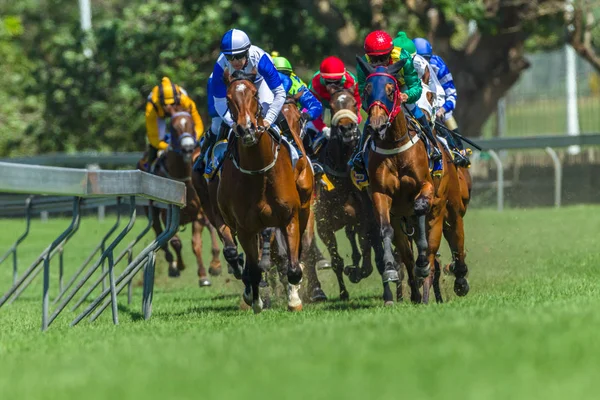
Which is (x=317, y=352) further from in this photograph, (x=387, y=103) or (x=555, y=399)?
(x=387, y=103)

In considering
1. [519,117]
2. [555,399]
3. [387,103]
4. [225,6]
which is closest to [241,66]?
[387,103]

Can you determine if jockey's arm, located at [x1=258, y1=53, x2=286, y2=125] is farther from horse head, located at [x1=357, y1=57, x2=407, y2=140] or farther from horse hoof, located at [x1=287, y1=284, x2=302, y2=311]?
horse hoof, located at [x1=287, y1=284, x2=302, y2=311]

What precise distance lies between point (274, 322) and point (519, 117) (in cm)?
→ 2734

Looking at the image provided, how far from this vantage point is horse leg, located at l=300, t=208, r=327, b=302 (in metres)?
12.5

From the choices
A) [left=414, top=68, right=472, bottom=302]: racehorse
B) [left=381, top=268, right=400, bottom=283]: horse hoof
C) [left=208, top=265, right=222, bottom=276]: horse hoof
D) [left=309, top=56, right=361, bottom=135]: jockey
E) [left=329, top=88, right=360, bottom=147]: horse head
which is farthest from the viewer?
[left=208, top=265, right=222, bottom=276]: horse hoof

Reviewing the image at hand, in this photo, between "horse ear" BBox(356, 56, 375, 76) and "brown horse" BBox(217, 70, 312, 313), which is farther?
"horse ear" BBox(356, 56, 375, 76)

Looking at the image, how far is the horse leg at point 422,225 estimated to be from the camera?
36.4 feet

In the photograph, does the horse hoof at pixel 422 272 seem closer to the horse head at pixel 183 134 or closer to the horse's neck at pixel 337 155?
the horse's neck at pixel 337 155

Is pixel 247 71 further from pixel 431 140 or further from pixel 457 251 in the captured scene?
pixel 457 251

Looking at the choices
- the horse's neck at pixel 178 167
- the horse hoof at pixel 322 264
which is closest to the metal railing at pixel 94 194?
the horse hoof at pixel 322 264

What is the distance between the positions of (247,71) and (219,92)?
0.30m

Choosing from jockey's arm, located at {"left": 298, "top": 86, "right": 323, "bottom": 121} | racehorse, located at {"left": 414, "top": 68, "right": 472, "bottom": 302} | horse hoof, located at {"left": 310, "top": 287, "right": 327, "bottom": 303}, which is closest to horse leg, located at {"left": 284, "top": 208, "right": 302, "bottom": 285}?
racehorse, located at {"left": 414, "top": 68, "right": 472, "bottom": 302}

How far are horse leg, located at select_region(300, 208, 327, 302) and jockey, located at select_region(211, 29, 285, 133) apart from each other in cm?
173

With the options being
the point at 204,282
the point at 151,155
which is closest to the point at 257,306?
the point at 204,282
